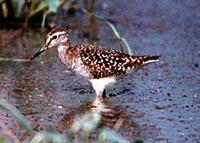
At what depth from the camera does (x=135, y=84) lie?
837 centimetres

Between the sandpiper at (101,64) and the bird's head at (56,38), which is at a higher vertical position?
→ the bird's head at (56,38)

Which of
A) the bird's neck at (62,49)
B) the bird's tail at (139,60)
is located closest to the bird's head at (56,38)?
the bird's neck at (62,49)

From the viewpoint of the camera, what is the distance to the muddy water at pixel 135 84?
22.8ft

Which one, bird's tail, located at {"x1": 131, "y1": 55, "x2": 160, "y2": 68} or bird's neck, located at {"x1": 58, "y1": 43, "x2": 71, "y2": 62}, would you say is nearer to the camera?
bird's tail, located at {"x1": 131, "y1": 55, "x2": 160, "y2": 68}

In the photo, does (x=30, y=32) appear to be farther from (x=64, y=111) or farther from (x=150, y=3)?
(x=64, y=111)

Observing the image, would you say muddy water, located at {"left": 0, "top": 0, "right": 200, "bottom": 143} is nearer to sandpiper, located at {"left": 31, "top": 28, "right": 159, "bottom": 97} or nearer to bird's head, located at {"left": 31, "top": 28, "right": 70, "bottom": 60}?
sandpiper, located at {"left": 31, "top": 28, "right": 159, "bottom": 97}

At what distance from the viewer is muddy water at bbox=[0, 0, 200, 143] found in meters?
6.95

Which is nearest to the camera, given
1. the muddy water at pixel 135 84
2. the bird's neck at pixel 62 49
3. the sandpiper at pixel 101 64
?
the muddy water at pixel 135 84

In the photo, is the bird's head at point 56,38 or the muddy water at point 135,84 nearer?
the muddy water at point 135,84

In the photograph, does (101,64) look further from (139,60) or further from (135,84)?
(135,84)

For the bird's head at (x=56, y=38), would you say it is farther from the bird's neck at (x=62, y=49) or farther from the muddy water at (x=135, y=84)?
the muddy water at (x=135, y=84)

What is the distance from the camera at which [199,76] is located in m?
8.57

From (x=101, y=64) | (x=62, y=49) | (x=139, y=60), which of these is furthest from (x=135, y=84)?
(x=62, y=49)

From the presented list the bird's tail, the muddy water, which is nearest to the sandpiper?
the bird's tail
